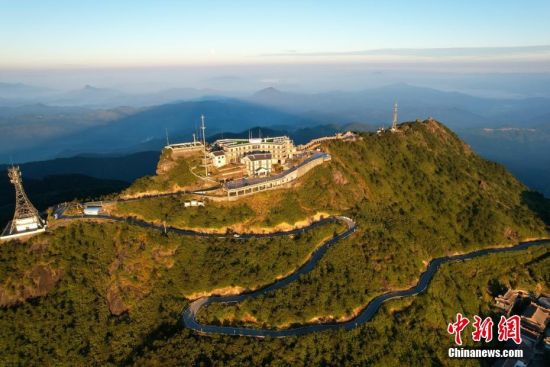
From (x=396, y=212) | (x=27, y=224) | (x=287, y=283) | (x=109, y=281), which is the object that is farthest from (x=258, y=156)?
(x=27, y=224)

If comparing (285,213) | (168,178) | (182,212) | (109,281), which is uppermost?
(168,178)

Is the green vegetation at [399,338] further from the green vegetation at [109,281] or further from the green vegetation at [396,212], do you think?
the green vegetation at [109,281]

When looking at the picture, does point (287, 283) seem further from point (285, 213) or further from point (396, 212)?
point (396, 212)

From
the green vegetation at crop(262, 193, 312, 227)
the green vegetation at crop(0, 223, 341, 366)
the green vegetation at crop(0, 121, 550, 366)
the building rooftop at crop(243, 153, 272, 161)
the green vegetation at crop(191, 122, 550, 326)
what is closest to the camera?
the green vegetation at crop(0, 121, 550, 366)

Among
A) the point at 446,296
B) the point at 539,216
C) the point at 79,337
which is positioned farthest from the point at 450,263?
the point at 79,337

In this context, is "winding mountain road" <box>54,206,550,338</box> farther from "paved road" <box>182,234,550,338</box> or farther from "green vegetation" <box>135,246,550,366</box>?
"green vegetation" <box>135,246,550,366</box>

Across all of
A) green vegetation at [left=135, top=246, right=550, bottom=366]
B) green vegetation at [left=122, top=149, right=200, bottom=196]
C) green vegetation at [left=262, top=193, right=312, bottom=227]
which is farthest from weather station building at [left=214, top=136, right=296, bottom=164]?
green vegetation at [left=135, top=246, right=550, bottom=366]
